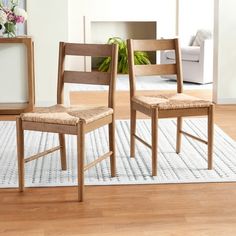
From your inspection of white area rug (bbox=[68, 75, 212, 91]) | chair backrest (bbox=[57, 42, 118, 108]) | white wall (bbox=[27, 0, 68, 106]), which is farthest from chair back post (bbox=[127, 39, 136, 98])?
white area rug (bbox=[68, 75, 212, 91])

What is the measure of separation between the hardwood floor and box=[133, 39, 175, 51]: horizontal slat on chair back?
3.13ft

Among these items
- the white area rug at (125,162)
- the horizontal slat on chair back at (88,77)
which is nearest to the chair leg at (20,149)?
the white area rug at (125,162)

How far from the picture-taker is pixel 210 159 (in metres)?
3.60

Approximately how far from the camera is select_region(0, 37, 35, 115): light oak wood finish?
5.27m

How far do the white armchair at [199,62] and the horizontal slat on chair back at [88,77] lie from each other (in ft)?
13.4

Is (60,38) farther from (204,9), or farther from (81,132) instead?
(204,9)

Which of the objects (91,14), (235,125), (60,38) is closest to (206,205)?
(235,125)

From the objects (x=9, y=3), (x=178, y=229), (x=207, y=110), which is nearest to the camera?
(x=178, y=229)

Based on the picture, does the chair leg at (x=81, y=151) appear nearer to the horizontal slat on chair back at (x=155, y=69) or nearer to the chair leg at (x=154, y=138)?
the chair leg at (x=154, y=138)

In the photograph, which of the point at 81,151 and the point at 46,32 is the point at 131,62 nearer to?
the point at 81,151

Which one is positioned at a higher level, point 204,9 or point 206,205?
point 204,9

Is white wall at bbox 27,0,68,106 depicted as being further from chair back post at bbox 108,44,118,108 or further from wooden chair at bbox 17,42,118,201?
chair back post at bbox 108,44,118,108

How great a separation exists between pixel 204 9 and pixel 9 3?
394 centimetres

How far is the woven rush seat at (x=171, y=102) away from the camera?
3465mm
